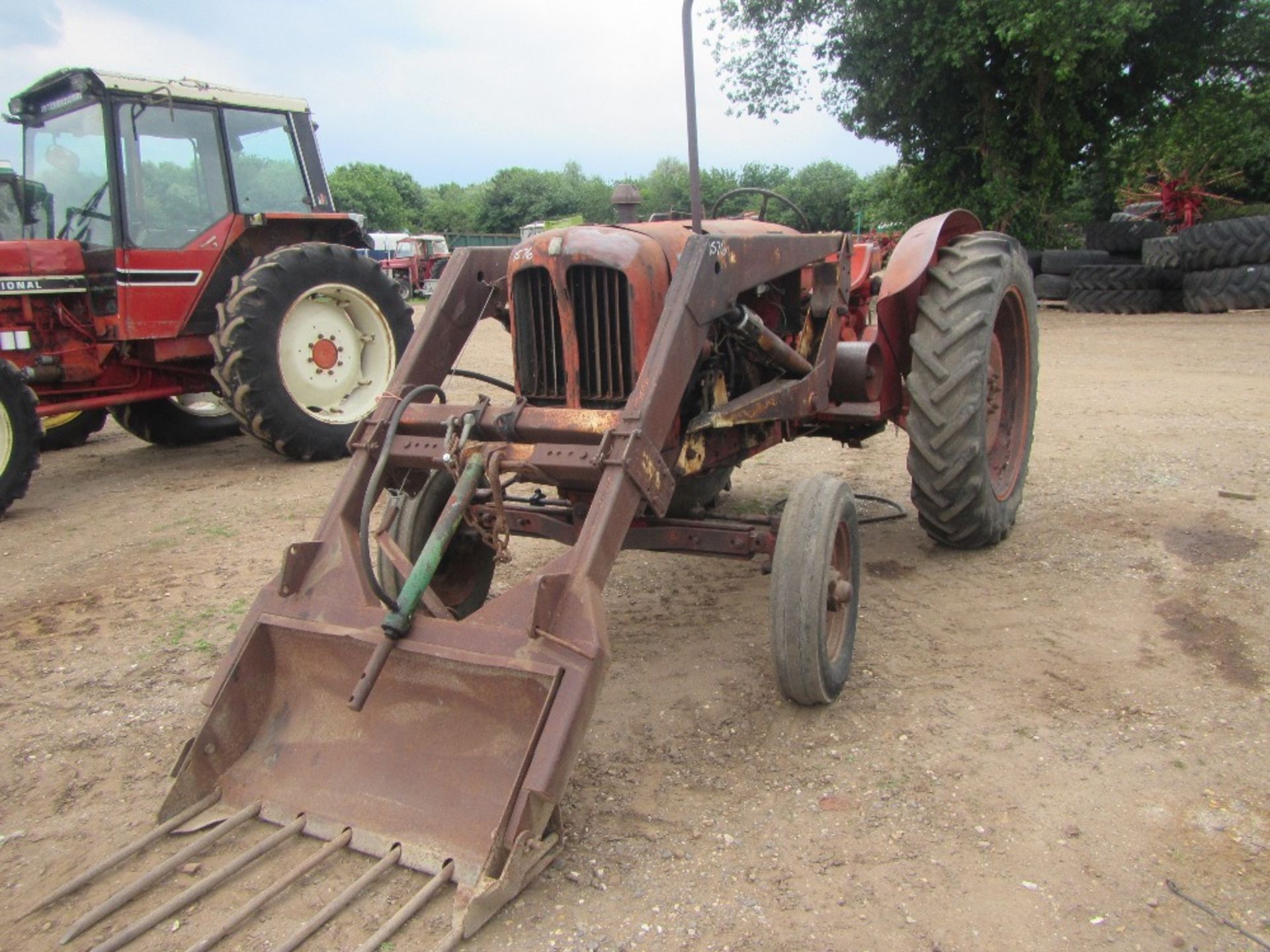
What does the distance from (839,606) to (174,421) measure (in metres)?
6.82

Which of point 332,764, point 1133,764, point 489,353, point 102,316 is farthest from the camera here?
point 489,353

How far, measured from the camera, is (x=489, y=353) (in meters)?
14.8

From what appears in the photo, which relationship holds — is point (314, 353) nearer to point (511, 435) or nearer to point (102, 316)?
point (102, 316)

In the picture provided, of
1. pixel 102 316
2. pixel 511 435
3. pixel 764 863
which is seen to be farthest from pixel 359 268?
pixel 764 863

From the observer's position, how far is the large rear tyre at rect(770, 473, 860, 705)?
3.14 m

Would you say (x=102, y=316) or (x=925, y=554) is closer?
(x=925, y=554)

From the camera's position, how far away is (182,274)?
23.3 ft

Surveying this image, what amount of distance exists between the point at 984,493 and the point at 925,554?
0.54m

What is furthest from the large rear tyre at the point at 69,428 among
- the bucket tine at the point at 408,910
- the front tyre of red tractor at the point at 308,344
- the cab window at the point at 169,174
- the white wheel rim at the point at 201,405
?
the bucket tine at the point at 408,910

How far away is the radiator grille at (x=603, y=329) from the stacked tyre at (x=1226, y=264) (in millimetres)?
14447

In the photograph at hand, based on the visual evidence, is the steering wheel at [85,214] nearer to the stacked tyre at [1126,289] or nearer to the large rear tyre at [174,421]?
the large rear tyre at [174,421]

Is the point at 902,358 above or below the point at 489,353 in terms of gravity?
above

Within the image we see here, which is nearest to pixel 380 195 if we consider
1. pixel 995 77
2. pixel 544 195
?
pixel 544 195

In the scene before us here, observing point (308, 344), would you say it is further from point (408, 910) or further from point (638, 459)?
point (408, 910)
